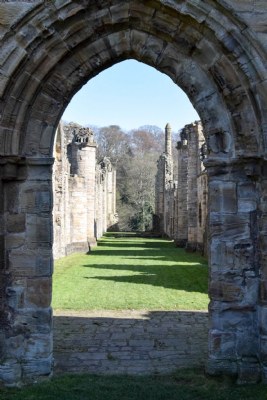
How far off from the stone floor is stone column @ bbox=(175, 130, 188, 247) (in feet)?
58.9

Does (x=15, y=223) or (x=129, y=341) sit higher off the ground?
(x=15, y=223)

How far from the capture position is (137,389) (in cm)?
512

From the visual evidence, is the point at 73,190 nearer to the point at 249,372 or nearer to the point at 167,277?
the point at 167,277

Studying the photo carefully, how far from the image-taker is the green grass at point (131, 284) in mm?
9930

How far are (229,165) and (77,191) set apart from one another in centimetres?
1833

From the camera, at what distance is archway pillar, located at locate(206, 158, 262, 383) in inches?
211

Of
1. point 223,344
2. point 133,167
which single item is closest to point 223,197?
point 223,344

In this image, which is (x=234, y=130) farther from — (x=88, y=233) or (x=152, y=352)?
(x=88, y=233)

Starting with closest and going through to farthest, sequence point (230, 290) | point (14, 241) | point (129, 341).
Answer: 1. point (230, 290)
2. point (14, 241)
3. point (129, 341)

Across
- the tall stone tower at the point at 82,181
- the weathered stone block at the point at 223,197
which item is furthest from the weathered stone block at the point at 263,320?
the tall stone tower at the point at 82,181

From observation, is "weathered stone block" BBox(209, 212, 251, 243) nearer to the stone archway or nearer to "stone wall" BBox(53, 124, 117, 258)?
the stone archway

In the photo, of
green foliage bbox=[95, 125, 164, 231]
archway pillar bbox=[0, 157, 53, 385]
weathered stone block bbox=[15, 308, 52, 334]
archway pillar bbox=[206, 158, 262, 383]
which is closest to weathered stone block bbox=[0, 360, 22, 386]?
archway pillar bbox=[0, 157, 53, 385]

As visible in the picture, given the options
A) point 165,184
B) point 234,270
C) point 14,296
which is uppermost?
point 165,184

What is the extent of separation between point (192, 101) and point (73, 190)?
1801 cm
